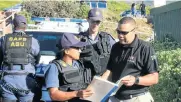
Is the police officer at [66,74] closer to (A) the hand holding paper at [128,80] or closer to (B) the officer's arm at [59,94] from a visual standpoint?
(B) the officer's arm at [59,94]

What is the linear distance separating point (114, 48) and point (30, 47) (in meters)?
1.38

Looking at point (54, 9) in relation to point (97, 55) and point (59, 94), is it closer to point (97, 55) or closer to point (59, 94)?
point (97, 55)

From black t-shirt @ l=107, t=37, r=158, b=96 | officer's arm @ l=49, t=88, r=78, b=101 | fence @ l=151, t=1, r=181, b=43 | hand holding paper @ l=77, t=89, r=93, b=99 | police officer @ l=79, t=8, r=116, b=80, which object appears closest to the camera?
hand holding paper @ l=77, t=89, r=93, b=99

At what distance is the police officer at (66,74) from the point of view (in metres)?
4.66

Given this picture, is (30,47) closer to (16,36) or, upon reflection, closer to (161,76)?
(16,36)

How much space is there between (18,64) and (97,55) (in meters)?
1.06

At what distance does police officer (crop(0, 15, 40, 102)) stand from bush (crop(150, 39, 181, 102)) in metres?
1.90

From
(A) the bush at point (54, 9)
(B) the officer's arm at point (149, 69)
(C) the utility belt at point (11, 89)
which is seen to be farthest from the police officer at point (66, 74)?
(A) the bush at point (54, 9)

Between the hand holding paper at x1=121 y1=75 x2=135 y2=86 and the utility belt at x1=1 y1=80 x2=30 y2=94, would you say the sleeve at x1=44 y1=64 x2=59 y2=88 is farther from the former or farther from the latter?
the utility belt at x1=1 y1=80 x2=30 y2=94

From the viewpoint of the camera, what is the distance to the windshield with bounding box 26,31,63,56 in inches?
361

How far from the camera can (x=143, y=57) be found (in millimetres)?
5164

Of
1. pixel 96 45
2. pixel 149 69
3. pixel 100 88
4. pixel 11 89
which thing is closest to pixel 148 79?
pixel 149 69

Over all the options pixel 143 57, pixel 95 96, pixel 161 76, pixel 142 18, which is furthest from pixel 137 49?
pixel 142 18

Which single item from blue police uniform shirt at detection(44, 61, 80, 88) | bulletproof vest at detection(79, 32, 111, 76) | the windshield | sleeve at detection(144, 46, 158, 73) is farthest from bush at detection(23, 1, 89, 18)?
blue police uniform shirt at detection(44, 61, 80, 88)
